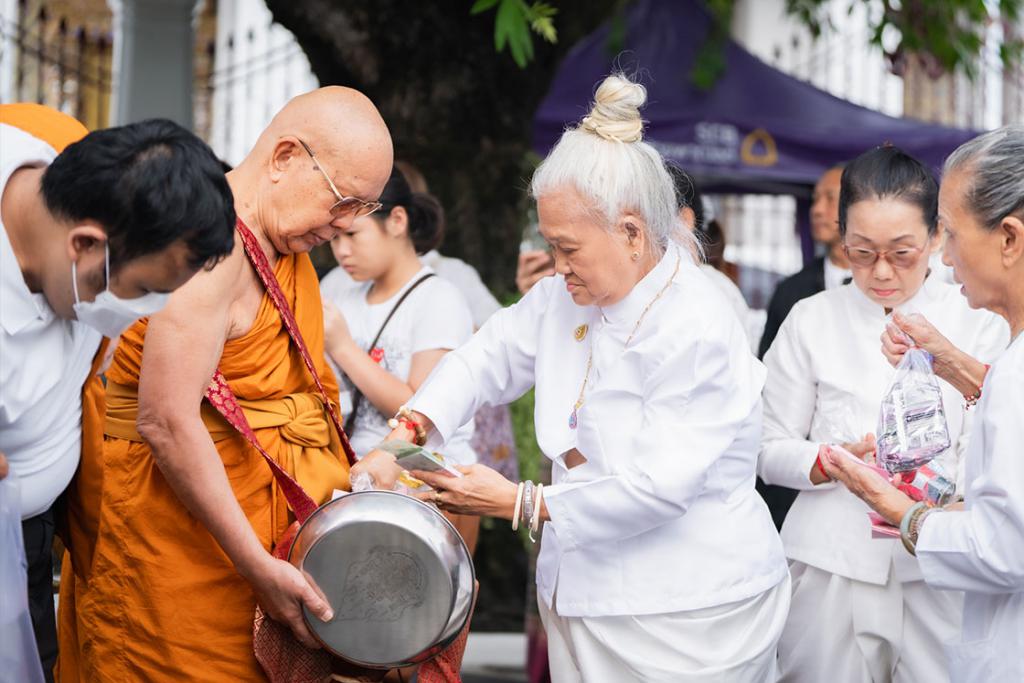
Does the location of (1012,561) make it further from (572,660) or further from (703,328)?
(572,660)

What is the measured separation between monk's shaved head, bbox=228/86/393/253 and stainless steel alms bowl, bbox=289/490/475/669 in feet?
2.20

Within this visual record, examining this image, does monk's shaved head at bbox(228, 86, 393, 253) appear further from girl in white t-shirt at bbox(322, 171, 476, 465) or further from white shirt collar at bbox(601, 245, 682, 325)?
girl in white t-shirt at bbox(322, 171, 476, 465)

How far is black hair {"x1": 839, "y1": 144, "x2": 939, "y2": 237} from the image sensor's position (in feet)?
10.9

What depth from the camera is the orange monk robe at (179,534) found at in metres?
2.83

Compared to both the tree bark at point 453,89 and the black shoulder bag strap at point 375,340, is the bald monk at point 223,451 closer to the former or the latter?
the black shoulder bag strap at point 375,340

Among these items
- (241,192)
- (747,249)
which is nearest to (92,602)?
(241,192)

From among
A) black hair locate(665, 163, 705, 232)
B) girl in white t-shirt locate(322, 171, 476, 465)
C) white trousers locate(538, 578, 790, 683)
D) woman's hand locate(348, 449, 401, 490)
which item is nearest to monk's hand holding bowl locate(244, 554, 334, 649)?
woman's hand locate(348, 449, 401, 490)

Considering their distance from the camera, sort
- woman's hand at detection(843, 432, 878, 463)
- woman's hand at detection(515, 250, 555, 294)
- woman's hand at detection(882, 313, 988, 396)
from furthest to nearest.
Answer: woman's hand at detection(515, 250, 555, 294), woman's hand at detection(843, 432, 878, 463), woman's hand at detection(882, 313, 988, 396)

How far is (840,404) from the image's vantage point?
3.38 m

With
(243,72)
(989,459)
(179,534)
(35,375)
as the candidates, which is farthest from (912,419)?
(243,72)

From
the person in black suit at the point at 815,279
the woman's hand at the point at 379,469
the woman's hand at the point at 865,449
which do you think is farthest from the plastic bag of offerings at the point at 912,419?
the person in black suit at the point at 815,279

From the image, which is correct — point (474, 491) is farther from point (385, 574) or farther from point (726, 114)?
point (726, 114)

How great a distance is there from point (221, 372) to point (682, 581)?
1.10 meters

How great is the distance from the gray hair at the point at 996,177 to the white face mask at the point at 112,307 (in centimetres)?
158
